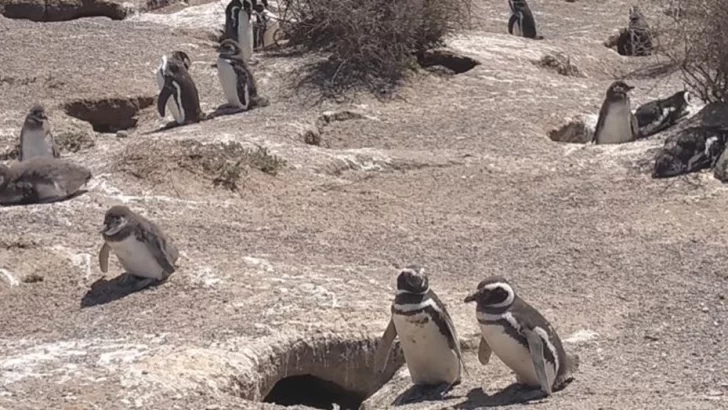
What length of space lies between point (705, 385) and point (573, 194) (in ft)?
13.8

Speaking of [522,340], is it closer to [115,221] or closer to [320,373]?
[320,373]

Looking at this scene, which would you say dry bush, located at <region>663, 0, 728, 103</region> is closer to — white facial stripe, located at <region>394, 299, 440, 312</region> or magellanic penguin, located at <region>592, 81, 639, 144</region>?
magellanic penguin, located at <region>592, 81, 639, 144</region>

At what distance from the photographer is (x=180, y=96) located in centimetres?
1230

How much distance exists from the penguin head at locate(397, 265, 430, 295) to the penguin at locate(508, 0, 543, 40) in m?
11.0

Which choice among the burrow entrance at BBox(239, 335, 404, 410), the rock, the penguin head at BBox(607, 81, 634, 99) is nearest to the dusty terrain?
the burrow entrance at BBox(239, 335, 404, 410)

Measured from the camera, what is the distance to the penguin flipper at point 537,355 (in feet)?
20.0

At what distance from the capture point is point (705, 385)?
628cm

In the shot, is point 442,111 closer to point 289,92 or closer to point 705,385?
point 289,92

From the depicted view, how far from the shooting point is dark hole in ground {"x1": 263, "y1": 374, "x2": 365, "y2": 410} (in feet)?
24.8

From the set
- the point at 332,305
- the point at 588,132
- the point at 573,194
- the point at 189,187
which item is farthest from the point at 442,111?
the point at 332,305

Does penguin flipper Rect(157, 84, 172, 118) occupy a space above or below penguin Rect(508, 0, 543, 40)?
above

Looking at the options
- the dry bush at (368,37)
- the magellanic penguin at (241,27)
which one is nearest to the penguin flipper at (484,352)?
the dry bush at (368,37)

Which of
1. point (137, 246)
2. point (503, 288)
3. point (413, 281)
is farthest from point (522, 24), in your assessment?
point (503, 288)

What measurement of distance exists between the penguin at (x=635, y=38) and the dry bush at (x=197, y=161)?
664 centimetres
